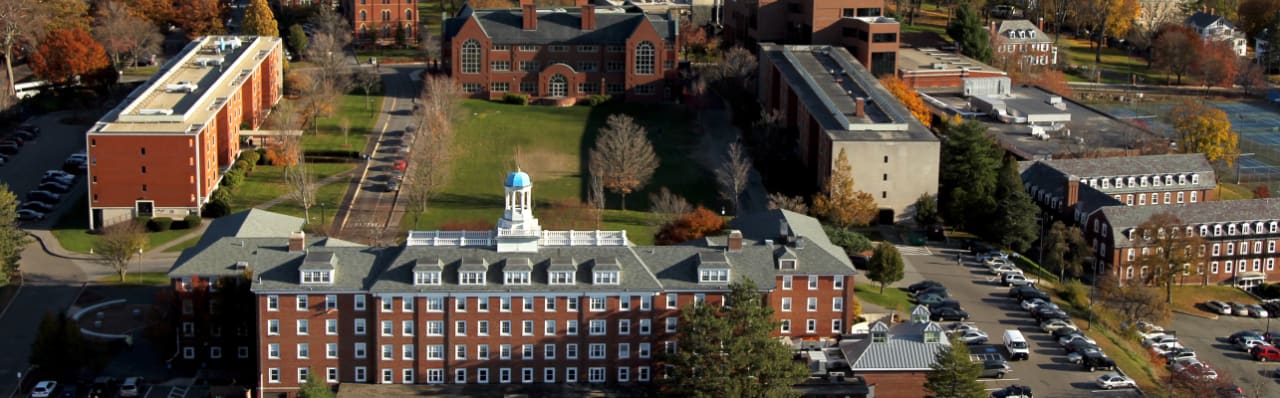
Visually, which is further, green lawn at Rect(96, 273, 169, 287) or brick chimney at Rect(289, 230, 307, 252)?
green lawn at Rect(96, 273, 169, 287)

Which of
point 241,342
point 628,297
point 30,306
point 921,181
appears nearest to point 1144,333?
point 921,181

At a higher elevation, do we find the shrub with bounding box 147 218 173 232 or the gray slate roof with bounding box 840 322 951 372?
the shrub with bounding box 147 218 173 232

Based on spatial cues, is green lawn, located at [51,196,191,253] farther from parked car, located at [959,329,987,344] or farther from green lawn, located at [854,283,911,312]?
parked car, located at [959,329,987,344]

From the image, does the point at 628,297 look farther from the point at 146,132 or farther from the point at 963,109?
the point at 963,109

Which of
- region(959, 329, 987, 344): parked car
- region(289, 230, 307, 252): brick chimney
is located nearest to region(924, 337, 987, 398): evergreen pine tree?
region(959, 329, 987, 344): parked car

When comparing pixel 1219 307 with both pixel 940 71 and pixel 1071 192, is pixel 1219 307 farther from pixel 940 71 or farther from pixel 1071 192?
pixel 940 71
